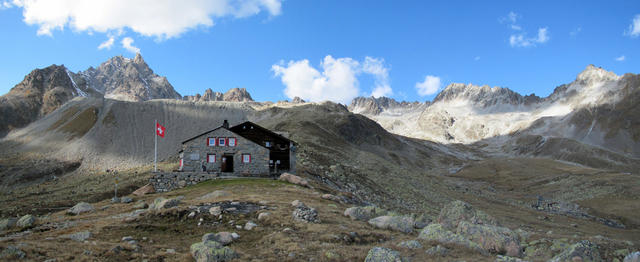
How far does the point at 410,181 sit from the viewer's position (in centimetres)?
8294

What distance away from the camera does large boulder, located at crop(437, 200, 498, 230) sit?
26031 mm

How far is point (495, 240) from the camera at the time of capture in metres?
18.1

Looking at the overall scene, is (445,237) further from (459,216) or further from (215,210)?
(215,210)

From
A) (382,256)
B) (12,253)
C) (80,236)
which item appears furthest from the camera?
(80,236)

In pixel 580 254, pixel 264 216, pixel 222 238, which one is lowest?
pixel 580 254

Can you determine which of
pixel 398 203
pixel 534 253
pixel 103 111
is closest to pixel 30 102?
pixel 103 111

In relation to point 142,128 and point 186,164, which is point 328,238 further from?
point 142,128

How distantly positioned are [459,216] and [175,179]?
103ft

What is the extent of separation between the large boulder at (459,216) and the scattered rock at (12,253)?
77.0 ft

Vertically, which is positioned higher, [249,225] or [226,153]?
[226,153]

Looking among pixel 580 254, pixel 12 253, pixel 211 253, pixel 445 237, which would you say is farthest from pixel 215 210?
pixel 580 254

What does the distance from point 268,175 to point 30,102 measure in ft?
579

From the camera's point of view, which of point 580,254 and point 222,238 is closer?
point 580,254

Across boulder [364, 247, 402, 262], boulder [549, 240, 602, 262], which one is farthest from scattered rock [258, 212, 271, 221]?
boulder [549, 240, 602, 262]
